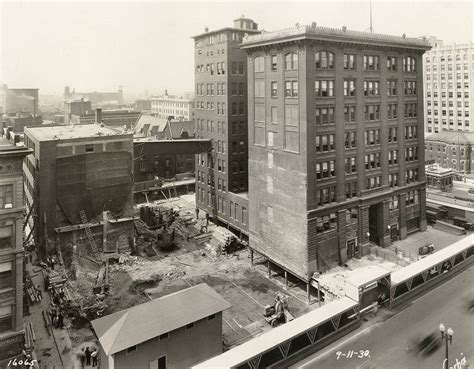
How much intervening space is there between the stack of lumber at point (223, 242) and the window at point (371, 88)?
86.0 ft

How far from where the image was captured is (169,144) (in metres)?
61.9

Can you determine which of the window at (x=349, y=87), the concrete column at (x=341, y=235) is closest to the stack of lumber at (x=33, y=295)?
the concrete column at (x=341, y=235)

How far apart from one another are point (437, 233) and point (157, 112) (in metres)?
134

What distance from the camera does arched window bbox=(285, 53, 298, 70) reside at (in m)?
45.4

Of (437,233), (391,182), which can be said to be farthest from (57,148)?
(437,233)

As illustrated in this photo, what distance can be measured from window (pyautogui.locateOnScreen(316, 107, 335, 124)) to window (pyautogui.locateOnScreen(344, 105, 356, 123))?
253 cm

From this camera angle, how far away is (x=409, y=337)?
25000 mm

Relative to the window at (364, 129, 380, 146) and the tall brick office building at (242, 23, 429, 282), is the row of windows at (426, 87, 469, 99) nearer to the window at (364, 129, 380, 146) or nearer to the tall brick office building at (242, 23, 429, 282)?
the tall brick office building at (242, 23, 429, 282)

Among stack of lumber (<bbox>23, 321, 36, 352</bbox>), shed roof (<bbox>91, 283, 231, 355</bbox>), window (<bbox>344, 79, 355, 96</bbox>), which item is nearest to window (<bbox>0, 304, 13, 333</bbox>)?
stack of lumber (<bbox>23, 321, 36, 352</bbox>)

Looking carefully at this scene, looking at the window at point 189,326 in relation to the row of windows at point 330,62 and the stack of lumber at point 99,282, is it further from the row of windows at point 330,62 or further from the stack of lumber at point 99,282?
the row of windows at point 330,62

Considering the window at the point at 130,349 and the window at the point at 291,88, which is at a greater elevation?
the window at the point at 291,88

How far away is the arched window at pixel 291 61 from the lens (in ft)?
149

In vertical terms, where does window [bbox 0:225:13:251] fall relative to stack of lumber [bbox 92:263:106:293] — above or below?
above

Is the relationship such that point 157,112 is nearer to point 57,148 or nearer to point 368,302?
point 57,148
